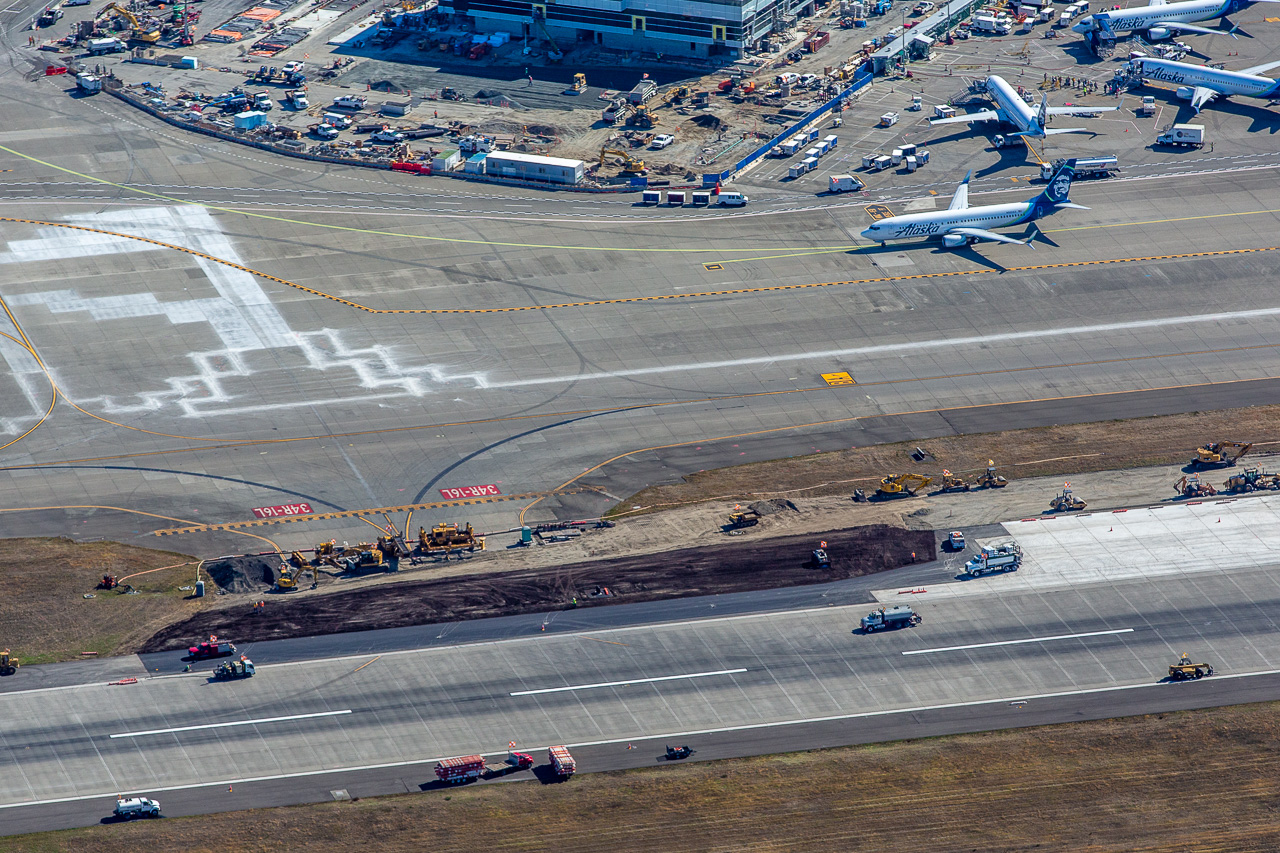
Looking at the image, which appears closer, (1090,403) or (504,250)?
(1090,403)

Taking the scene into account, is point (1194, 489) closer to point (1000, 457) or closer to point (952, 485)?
point (1000, 457)

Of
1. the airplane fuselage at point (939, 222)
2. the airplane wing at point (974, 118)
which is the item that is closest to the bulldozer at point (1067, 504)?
the airplane fuselage at point (939, 222)

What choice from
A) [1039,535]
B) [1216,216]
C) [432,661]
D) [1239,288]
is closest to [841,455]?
[1039,535]

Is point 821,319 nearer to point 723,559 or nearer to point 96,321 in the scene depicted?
point 723,559

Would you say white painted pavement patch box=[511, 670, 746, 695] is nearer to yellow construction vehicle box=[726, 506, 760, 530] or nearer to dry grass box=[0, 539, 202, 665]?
yellow construction vehicle box=[726, 506, 760, 530]

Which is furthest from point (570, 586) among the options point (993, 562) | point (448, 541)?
point (993, 562)

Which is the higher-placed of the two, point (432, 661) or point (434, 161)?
point (434, 161)

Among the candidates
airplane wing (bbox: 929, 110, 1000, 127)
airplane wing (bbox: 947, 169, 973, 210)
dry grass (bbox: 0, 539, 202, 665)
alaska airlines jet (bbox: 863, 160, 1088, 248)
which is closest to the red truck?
dry grass (bbox: 0, 539, 202, 665)
